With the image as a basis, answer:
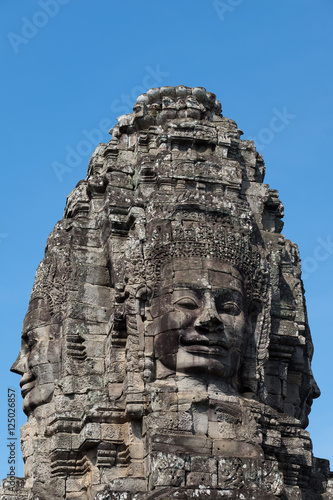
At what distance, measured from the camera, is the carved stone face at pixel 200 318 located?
1959cm

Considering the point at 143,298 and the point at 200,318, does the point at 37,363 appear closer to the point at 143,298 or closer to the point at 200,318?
the point at 143,298

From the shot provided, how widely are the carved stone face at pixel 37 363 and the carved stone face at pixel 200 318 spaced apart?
259cm

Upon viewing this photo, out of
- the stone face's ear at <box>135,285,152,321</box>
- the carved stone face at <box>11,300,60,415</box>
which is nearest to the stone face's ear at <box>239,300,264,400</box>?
the stone face's ear at <box>135,285,152,321</box>

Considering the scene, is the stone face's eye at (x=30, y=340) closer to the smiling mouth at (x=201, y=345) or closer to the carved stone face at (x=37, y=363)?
the carved stone face at (x=37, y=363)

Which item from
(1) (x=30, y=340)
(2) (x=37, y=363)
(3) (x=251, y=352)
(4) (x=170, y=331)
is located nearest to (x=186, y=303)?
(4) (x=170, y=331)

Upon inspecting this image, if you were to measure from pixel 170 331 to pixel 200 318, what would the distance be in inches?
22.3

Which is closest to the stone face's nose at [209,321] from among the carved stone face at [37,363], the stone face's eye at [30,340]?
the carved stone face at [37,363]

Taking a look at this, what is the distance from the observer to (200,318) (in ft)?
64.4

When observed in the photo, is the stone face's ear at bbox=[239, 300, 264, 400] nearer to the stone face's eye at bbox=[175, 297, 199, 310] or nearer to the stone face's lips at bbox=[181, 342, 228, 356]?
the stone face's lips at bbox=[181, 342, 228, 356]

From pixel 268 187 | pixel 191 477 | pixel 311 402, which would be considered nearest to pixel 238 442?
pixel 191 477

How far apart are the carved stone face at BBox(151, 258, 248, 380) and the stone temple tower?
24 millimetres

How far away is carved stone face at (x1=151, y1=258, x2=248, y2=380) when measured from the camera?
1959 cm

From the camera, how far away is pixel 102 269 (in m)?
22.1

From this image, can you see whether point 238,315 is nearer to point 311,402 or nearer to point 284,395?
point 284,395
